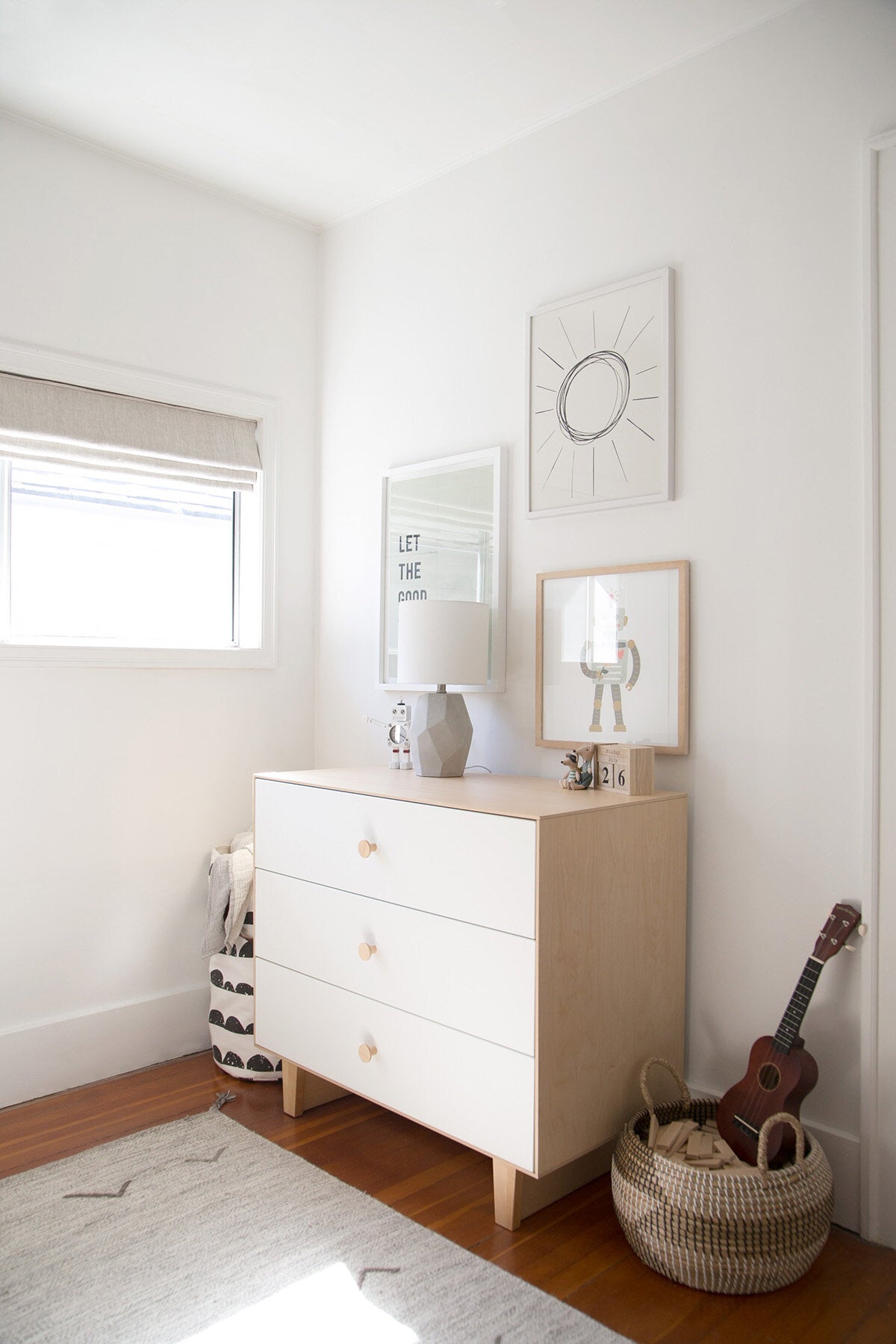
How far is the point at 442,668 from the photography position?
8.16ft

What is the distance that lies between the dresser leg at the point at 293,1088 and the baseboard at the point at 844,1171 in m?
1.24

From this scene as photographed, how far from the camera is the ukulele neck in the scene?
192 cm

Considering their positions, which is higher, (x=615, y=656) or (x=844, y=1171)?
(x=615, y=656)

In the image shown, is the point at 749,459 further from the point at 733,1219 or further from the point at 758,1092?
the point at 733,1219

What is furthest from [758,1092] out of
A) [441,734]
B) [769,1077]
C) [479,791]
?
[441,734]

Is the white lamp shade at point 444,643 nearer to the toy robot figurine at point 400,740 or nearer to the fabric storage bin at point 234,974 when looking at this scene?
the toy robot figurine at point 400,740

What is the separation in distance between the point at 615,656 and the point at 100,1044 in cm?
182

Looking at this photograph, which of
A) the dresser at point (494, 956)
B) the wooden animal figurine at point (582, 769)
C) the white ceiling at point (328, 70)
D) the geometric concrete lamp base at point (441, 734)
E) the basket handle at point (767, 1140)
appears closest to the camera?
the basket handle at point (767, 1140)

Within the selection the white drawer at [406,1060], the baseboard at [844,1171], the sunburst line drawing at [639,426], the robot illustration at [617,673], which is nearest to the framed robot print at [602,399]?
the sunburst line drawing at [639,426]

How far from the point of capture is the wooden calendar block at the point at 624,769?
2184 mm

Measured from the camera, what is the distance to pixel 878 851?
76.9 inches

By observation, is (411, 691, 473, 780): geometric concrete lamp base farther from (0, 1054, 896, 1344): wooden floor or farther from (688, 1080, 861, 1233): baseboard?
(688, 1080, 861, 1233): baseboard

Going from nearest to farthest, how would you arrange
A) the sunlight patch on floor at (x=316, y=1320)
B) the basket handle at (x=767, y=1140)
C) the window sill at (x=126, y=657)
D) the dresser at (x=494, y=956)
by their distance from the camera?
the sunlight patch on floor at (x=316, y=1320) < the basket handle at (x=767, y=1140) < the dresser at (x=494, y=956) < the window sill at (x=126, y=657)

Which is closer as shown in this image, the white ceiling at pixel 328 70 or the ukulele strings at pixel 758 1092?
the ukulele strings at pixel 758 1092
